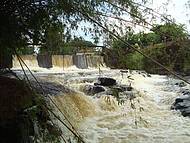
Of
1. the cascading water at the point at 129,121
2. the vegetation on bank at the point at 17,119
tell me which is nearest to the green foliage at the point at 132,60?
the vegetation on bank at the point at 17,119

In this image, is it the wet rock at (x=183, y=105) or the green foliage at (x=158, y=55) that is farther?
the wet rock at (x=183, y=105)

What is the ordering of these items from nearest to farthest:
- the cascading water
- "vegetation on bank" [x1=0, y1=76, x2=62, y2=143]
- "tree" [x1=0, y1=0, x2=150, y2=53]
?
"tree" [x1=0, y1=0, x2=150, y2=53] → "vegetation on bank" [x1=0, y1=76, x2=62, y2=143] → the cascading water

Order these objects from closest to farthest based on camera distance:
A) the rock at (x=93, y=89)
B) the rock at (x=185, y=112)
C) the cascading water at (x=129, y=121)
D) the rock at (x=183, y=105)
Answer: the cascading water at (x=129, y=121) → the rock at (x=185, y=112) → the rock at (x=183, y=105) → the rock at (x=93, y=89)

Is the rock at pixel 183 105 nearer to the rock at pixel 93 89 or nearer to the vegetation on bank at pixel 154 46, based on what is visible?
the rock at pixel 93 89

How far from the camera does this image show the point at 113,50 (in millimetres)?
3381

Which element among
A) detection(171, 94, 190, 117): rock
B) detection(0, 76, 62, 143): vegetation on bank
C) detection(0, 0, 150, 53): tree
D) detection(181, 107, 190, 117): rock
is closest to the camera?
detection(0, 0, 150, 53): tree

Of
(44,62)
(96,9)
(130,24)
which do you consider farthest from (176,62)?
(44,62)

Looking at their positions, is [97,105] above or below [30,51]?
below

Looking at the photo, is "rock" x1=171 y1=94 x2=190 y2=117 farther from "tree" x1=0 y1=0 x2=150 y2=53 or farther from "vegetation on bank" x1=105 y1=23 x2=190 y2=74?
"tree" x1=0 y1=0 x2=150 y2=53

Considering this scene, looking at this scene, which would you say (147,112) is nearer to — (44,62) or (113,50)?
(113,50)

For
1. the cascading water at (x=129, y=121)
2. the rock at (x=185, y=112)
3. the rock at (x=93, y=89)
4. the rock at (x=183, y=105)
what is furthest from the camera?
the rock at (x=93, y=89)

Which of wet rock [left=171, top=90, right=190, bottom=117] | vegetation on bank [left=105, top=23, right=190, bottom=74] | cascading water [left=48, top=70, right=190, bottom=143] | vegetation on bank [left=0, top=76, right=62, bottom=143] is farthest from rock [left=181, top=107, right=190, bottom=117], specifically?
vegetation on bank [left=105, top=23, right=190, bottom=74]

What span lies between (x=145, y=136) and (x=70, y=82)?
494cm

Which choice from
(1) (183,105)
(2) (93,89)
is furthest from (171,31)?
(2) (93,89)
